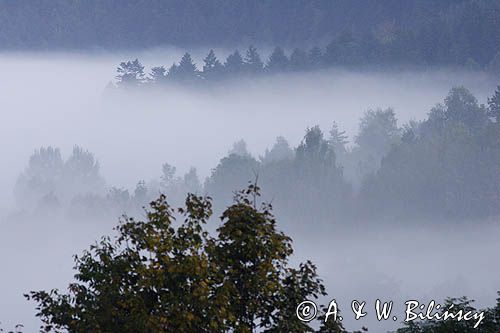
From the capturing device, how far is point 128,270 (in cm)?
3269

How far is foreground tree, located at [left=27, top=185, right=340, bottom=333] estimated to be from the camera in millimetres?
31094

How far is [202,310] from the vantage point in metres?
31.1

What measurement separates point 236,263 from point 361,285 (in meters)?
164

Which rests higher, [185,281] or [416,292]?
[416,292]

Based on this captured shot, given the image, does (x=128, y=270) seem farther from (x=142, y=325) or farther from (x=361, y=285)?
(x=361, y=285)

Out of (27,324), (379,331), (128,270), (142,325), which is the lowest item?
(142,325)

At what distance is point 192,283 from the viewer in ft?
104

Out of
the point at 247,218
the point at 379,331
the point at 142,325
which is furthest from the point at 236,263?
the point at 379,331

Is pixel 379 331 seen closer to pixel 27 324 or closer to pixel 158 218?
pixel 27 324

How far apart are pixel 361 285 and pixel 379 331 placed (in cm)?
5256

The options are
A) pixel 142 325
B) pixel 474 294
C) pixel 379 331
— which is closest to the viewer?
pixel 142 325

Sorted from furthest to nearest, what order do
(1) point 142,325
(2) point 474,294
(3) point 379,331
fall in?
(2) point 474,294, (3) point 379,331, (1) point 142,325

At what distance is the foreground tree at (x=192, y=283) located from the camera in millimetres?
31094

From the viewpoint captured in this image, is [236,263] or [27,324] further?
[27,324]
